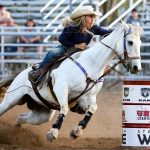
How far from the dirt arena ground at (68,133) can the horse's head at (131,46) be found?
3.46ft

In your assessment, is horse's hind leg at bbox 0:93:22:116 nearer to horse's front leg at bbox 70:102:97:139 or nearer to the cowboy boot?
the cowboy boot

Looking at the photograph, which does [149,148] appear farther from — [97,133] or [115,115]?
[115,115]

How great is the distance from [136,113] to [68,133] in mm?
2828

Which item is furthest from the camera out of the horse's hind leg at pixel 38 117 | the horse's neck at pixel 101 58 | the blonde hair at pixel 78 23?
the horse's hind leg at pixel 38 117

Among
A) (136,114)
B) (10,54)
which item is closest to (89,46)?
(136,114)

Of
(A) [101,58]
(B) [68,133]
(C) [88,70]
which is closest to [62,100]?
(C) [88,70]

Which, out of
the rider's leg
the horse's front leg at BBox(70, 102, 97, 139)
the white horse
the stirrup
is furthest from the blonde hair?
the horse's front leg at BBox(70, 102, 97, 139)

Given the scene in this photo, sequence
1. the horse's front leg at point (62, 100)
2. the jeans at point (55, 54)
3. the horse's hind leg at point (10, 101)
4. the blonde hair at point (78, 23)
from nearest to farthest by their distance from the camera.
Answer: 1. the horse's front leg at point (62, 100)
2. the blonde hair at point (78, 23)
3. the jeans at point (55, 54)
4. the horse's hind leg at point (10, 101)

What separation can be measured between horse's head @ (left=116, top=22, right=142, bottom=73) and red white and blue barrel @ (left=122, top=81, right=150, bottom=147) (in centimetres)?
21

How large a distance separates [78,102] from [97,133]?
7.78ft

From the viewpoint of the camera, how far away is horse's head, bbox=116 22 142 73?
29.8 ft

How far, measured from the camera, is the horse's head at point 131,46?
9.07 meters

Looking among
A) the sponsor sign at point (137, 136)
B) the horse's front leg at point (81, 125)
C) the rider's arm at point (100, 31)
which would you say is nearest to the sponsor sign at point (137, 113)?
the sponsor sign at point (137, 136)

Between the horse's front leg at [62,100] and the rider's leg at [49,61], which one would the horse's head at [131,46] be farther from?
the rider's leg at [49,61]
